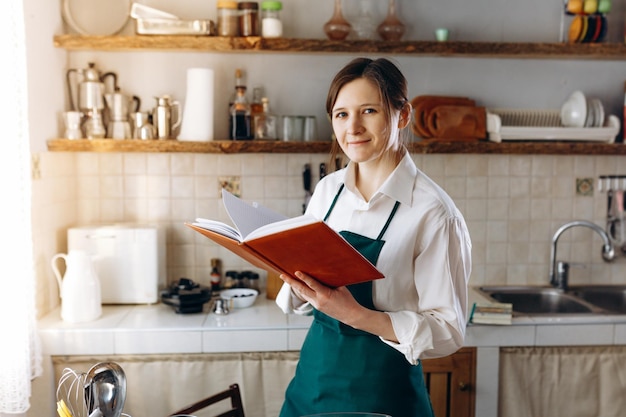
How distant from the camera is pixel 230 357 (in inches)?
95.5

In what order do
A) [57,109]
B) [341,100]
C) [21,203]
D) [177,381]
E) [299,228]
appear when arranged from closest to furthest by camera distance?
[299,228] → [341,100] → [21,203] → [177,381] → [57,109]

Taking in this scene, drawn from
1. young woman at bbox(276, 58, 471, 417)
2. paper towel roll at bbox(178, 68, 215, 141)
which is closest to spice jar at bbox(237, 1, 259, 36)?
paper towel roll at bbox(178, 68, 215, 141)

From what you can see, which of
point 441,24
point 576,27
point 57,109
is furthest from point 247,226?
point 576,27

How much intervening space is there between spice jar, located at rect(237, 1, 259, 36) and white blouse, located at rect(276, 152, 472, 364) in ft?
4.50

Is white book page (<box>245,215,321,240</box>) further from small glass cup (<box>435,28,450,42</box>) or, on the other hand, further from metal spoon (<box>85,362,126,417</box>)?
small glass cup (<box>435,28,450,42</box>)

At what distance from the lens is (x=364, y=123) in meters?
1.47

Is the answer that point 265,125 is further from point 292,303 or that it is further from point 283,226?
point 283,226

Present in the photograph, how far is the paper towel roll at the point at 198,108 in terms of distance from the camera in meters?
2.74

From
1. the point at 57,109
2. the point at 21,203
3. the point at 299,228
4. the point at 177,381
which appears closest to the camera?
the point at 299,228

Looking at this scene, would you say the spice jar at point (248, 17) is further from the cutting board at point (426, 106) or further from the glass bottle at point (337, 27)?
the cutting board at point (426, 106)

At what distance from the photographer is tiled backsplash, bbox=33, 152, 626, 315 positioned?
290 centimetres

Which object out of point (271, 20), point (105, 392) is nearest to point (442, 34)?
point (271, 20)

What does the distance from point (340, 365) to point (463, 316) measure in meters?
0.35

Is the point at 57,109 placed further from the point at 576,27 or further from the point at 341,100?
the point at 576,27
